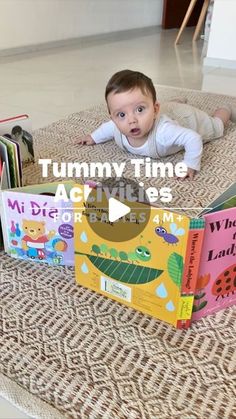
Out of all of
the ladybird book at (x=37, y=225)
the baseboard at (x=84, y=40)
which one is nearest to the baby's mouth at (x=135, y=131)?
the ladybird book at (x=37, y=225)

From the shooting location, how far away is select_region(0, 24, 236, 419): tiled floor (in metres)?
1.88

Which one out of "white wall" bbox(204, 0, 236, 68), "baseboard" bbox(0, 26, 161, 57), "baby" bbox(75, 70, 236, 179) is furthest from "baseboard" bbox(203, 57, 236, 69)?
"baby" bbox(75, 70, 236, 179)

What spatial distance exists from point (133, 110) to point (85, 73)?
1.46 meters

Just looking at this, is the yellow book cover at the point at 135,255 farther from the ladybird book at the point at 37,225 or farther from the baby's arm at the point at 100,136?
the baby's arm at the point at 100,136

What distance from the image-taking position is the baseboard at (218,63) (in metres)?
2.83

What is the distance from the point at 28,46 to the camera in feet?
10.1

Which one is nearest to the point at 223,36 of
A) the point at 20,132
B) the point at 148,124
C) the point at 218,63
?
the point at 218,63

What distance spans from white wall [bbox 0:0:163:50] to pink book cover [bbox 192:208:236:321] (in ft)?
8.58

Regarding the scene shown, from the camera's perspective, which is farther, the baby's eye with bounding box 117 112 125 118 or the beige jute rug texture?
the baby's eye with bounding box 117 112 125 118

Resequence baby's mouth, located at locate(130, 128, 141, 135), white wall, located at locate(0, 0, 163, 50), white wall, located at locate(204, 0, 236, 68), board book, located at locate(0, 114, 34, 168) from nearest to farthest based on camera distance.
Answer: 1. board book, located at locate(0, 114, 34, 168)
2. baby's mouth, located at locate(130, 128, 141, 135)
3. white wall, located at locate(204, 0, 236, 68)
4. white wall, located at locate(0, 0, 163, 50)

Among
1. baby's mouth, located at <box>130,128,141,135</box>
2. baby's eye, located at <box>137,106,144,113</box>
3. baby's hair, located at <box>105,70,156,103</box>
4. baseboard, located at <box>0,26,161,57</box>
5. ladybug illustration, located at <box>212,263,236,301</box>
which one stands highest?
baby's hair, located at <box>105,70,156,103</box>

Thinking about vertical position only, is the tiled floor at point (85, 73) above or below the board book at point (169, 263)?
below

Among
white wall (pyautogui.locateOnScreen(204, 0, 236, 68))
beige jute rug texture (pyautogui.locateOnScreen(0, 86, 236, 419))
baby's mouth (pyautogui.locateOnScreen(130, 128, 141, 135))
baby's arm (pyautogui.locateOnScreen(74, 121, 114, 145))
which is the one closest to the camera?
beige jute rug texture (pyautogui.locateOnScreen(0, 86, 236, 419))

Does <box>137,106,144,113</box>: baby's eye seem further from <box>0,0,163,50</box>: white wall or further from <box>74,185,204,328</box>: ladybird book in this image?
<box>0,0,163,50</box>: white wall
